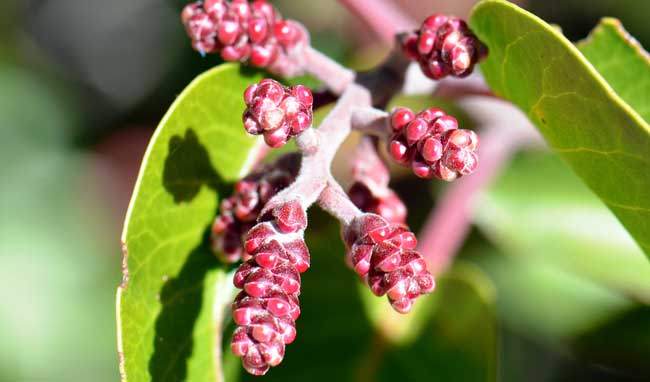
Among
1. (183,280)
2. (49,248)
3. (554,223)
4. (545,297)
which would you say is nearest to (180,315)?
(183,280)

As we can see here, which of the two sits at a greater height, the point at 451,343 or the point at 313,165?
the point at 313,165

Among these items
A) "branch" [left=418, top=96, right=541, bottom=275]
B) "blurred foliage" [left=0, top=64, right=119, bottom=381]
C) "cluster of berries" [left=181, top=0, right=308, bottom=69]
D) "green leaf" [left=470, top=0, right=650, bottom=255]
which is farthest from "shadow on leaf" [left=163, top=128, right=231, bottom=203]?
"blurred foliage" [left=0, top=64, right=119, bottom=381]

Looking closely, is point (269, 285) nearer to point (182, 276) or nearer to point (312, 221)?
point (182, 276)

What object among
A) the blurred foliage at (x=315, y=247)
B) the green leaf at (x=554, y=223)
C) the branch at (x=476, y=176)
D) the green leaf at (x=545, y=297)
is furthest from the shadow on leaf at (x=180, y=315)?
the green leaf at (x=545, y=297)

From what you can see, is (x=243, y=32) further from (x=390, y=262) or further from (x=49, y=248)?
(x=49, y=248)

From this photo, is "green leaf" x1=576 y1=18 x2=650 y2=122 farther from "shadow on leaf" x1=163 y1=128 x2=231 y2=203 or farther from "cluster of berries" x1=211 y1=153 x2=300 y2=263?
"shadow on leaf" x1=163 y1=128 x2=231 y2=203
